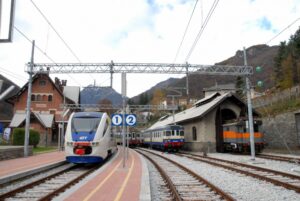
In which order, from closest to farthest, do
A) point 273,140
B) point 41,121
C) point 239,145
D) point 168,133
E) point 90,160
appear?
point 90,160 < point 239,145 < point 273,140 < point 168,133 < point 41,121

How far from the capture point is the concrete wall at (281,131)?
26969 millimetres

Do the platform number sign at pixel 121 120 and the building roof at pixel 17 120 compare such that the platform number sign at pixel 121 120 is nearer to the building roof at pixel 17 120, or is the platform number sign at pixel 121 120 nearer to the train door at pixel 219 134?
the train door at pixel 219 134

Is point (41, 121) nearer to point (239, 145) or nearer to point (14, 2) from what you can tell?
point (239, 145)

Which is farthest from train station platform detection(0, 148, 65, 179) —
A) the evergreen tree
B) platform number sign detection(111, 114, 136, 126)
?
the evergreen tree

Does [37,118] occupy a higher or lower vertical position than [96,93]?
lower

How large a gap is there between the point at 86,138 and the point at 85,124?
42.0 inches

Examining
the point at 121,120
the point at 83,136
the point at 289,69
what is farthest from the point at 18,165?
the point at 289,69

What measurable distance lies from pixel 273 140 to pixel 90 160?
21.7 meters

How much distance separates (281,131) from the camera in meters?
29.2

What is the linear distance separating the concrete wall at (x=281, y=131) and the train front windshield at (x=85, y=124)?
15843mm

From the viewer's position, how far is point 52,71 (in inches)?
987

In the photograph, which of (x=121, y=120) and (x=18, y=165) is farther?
(x=121, y=120)

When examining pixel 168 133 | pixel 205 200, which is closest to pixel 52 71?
pixel 168 133

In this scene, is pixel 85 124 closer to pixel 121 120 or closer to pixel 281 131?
pixel 121 120
